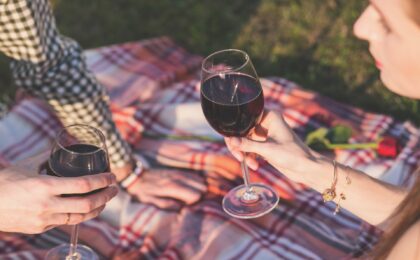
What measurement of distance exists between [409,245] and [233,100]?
74 centimetres

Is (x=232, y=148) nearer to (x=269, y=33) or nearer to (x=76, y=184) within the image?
(x=76, y=184)

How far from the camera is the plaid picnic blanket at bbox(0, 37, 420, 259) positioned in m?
2.83

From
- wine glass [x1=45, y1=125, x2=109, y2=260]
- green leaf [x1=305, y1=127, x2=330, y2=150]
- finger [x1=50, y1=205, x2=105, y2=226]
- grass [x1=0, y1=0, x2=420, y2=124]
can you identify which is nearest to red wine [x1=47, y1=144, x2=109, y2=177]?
wine glass [x1=45, y1=125, x2=109, y2=260]

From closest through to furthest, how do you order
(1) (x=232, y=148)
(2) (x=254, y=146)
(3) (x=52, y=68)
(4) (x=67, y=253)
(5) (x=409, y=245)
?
(5) (x=409, y=245) → (2) (x=254, y=146) → (1) (x=232, y=148) → (4) (x=67, y=253) → (3) (x=52, y=68)

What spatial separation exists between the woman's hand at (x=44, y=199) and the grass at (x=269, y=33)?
1920 mm

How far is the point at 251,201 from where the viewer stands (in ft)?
9.18

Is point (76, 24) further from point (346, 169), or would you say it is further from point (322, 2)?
point (346, 169)

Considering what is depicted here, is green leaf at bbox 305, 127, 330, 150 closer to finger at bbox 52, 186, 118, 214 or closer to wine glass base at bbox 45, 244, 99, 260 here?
wine glass base at bbox 45, 244, 99, 260

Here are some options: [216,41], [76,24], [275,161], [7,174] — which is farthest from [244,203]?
[76,24]

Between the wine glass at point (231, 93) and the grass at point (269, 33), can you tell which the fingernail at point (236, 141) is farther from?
the grass at point (269, 33)

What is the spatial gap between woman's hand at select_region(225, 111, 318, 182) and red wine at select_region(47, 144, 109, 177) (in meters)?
0.49

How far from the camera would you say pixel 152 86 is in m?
3.76

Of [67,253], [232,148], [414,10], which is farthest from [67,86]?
[414,10]

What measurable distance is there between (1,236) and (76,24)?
6.59ft
